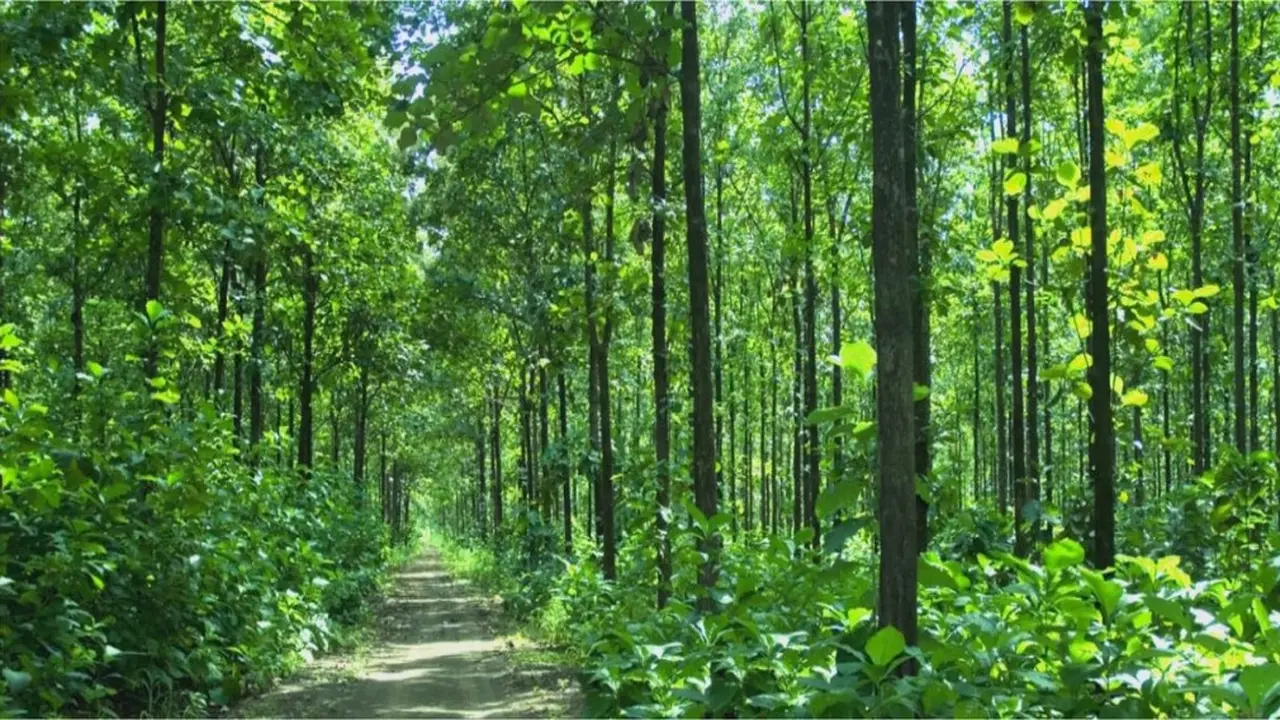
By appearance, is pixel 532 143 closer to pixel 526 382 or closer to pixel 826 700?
pixel 526 382

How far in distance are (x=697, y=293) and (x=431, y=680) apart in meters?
6.10

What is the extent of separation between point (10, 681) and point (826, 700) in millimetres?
5312

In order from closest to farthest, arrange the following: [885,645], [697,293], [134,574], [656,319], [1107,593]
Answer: [885,645]
[1107,593]
[134,574]
[697,293]
[656,319]

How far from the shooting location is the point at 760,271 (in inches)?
948

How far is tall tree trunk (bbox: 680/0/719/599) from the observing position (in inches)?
347

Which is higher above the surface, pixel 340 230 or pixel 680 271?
pixel 340 230

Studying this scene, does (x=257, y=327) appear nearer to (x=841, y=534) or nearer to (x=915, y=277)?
(x=915, y=277)

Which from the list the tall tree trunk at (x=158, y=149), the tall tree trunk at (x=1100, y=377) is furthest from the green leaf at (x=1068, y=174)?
the tall tree trunk at (x=158, y=149)

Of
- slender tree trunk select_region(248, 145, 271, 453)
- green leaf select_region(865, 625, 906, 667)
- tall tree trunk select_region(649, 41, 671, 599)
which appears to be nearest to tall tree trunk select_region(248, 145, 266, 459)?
slender tree trunk select_region(248, 145, 271, 453)

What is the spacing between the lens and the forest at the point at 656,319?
15.1 feet

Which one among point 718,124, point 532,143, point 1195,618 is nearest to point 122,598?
point 1195,618

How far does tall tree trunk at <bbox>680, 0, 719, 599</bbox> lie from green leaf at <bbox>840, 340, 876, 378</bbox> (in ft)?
13.4

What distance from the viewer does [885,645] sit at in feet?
13.5

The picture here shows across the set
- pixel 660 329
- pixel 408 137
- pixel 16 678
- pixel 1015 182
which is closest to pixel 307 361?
pixel 660 329
